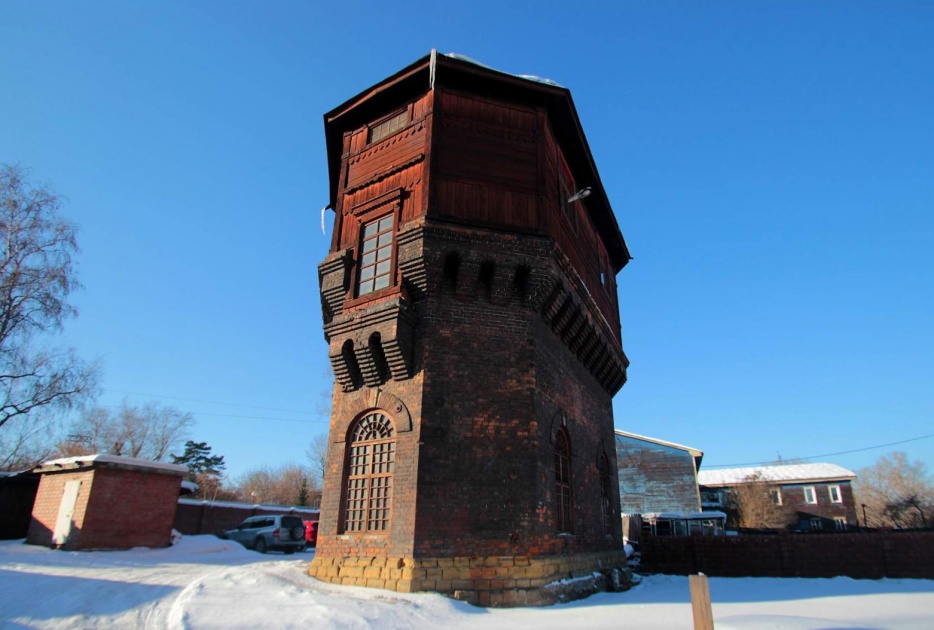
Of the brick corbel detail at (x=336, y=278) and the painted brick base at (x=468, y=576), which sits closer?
the painted brick base at (x=468, y=576)

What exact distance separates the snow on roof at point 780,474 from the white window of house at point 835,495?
0.66 m

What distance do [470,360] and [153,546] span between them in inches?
484

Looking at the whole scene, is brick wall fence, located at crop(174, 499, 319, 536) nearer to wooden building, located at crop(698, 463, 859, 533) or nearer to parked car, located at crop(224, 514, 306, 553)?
parked car, located at crop(224, 514, 306, 553)

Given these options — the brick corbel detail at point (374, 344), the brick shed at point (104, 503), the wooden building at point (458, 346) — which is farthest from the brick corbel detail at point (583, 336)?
the brick shed at point (104, 503)

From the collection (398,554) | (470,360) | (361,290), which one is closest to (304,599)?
(398,554)

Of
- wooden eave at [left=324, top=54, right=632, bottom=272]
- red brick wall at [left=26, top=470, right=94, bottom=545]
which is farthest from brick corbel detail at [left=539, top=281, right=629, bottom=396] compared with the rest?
red brick wall at [left=26, top=470, right=94, bottom=545]

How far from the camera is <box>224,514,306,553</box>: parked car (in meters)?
19.0

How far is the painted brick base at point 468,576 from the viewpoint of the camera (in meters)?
9.18

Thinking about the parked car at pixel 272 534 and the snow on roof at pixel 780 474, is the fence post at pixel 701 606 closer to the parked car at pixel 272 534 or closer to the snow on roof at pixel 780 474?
the parked car at pixel 272 534

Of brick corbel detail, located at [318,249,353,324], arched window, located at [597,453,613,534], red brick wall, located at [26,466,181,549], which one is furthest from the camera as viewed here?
arched window, located at [597,453,613,534]

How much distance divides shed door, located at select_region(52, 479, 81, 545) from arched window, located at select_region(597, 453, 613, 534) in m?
14.5

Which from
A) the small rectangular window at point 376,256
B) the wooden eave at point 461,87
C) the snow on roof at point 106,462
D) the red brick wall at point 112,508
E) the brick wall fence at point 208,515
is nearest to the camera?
the small rectangular window at point 376,256

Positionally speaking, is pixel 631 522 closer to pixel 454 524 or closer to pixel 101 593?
pixel 454 524

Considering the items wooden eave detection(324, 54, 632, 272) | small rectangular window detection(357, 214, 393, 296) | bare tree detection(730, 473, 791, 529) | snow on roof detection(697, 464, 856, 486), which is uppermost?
wooden eave detection(324, 54, 632, 272)
